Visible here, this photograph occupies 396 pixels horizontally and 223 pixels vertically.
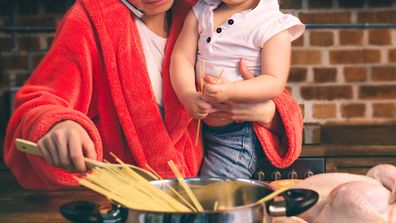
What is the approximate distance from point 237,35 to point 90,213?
515mm

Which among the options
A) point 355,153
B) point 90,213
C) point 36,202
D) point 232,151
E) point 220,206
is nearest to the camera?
point 90,213

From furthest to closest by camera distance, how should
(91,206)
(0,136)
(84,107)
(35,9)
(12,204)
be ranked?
(35,9) → (0,136) → (84,107) → (12,204) → (91,206)

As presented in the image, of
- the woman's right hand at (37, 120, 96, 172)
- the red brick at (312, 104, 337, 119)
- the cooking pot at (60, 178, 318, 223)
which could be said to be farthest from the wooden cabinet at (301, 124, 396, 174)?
the cooking pot at (60, 178, 318, 223)

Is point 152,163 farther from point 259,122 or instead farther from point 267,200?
point 267,200

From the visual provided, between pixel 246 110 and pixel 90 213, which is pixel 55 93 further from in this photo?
pixel 90 213

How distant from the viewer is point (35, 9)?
2311 mm

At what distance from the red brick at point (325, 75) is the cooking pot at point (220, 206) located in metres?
1.53

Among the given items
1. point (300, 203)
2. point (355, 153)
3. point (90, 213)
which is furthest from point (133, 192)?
point (355, 153)

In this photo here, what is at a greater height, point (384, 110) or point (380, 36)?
point (380, 36)

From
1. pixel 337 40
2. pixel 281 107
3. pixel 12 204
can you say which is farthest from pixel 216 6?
pixel 337 40

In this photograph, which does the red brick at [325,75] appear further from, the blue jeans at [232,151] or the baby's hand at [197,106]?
the baby's hand at [197,106]

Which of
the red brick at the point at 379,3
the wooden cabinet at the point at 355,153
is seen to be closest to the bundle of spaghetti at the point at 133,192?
the wooden cabinet at the point at 355,153

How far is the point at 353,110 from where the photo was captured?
2.30m

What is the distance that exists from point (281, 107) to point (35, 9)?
4.42ft
